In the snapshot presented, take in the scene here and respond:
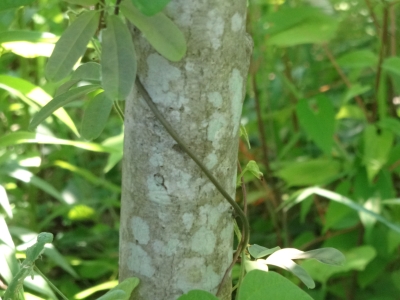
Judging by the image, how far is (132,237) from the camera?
46cm

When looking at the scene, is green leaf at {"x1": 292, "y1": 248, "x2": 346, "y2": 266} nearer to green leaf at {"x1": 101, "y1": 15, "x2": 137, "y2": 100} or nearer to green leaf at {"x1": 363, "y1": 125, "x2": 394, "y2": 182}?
green leaf at {"x1": 101, "y1": 15, "x2": 137, "y2": 100}

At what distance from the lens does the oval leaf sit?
45 centimetres

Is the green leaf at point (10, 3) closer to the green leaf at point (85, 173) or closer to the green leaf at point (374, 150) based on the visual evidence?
the green leaf at point (85, 173)

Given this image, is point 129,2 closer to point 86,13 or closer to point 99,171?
point 86,13

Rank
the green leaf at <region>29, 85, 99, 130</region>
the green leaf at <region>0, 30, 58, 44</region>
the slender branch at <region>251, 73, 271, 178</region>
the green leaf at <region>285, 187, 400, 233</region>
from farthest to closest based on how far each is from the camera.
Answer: the slender branch at <region>251, 73, 271, 178</region> < the green leaf at <region>285, 187, 400, 233</region> < the green leaf at <region>0, 30, 58, 44</region> < the green leaf at <region>29, 85, 99, 130</region>

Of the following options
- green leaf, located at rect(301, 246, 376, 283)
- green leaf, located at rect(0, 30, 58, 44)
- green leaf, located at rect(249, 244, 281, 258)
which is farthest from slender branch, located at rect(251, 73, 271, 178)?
green leaf, located at rect(249, 244, 281, 258)

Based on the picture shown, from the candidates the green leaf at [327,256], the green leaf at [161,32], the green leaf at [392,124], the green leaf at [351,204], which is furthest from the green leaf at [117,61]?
the green leaf at [392,124]

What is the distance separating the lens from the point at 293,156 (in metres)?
1.31

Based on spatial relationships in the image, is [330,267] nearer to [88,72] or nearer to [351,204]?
[351,204]

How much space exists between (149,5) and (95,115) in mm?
163

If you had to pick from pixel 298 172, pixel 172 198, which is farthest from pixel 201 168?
pixel 298 172

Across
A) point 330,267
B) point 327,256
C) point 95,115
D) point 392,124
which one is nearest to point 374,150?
point 392,124

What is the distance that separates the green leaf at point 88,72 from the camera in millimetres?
436

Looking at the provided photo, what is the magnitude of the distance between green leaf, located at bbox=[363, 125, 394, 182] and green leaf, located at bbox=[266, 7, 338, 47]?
0.22 meters
